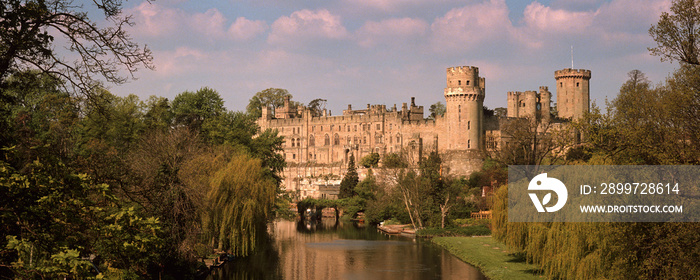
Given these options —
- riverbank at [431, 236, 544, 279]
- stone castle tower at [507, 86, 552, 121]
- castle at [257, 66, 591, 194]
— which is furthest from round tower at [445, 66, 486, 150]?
riverbank at [431, 236, 544, 279]

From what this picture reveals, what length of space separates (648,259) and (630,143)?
3.02m

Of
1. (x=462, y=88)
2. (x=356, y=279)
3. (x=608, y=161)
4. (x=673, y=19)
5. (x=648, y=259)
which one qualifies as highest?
(x=462, y=88)

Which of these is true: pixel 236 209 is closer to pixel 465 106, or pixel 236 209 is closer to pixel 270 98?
pixel 465 106

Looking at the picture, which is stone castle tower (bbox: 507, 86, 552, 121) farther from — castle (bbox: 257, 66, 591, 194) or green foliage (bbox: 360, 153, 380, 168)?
green foliage (bbox: 360, 153, 380, 168)

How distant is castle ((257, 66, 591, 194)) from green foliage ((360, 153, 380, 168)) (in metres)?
2.73

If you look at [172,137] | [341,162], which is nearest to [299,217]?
[341,162]

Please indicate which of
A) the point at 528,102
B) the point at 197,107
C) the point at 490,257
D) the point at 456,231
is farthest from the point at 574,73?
the point at 490,257

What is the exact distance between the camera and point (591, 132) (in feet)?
63.7

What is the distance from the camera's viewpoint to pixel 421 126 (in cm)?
8875

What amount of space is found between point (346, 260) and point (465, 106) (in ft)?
155

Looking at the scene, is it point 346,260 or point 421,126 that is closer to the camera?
point 346,260

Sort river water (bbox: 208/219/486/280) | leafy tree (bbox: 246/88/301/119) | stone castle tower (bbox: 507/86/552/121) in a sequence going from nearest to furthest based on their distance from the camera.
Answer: river water (bbox: 208/219/486/280) → stone castle tower (bbox: 507/86/552/121) → leafy tree (bbox: 246/88/301/119)

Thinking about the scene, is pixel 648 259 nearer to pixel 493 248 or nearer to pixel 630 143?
pixel 630 143

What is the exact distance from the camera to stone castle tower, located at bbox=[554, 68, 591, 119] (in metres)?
86.6
